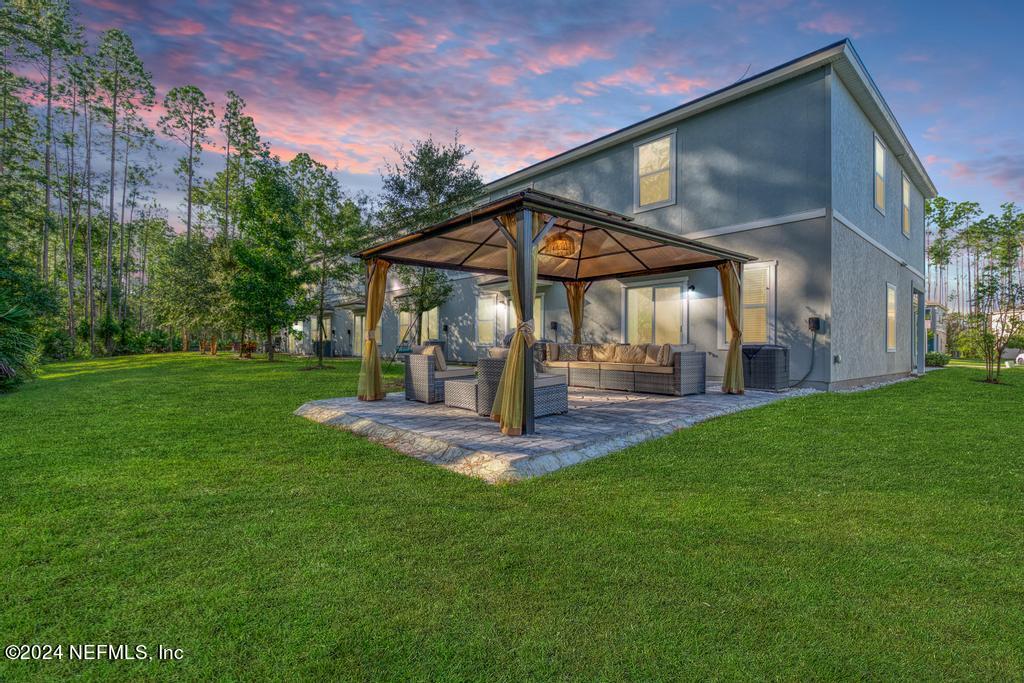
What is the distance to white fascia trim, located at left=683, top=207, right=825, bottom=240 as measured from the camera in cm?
887

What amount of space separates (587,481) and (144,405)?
7554mm

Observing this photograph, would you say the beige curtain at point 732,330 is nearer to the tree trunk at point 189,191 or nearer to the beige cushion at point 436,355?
the beige cushion at point 436,355

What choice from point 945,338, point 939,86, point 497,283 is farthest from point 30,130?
point 945,338

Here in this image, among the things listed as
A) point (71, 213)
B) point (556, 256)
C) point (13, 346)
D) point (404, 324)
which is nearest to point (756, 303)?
point (556, 256)

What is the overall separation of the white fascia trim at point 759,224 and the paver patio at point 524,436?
3.70m

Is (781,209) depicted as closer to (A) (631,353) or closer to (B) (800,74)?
(B) (800,74)

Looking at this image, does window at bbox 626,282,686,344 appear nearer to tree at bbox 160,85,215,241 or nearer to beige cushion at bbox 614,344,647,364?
beige cushion at bbox 614,344,647,364

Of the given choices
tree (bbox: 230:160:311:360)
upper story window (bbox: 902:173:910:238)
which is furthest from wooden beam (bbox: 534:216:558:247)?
upper story window (bbox: 902:173:910:238)

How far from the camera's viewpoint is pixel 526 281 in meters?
4.91

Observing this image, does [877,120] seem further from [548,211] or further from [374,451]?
[374,451]

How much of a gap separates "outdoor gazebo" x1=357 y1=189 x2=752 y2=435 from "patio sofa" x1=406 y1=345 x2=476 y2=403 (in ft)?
1.92

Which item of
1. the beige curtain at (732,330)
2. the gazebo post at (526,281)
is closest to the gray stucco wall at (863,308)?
the beige curtain at (732,330)

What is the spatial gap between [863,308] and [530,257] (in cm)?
946

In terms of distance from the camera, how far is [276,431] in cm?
551
